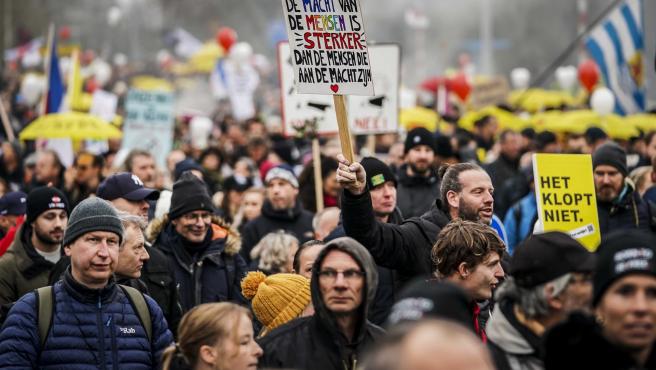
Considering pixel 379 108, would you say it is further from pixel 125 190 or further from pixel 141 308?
pixel 141 308

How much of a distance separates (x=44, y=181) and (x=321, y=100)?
9.10 feet

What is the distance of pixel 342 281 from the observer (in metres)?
5.38

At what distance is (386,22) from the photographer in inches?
2124

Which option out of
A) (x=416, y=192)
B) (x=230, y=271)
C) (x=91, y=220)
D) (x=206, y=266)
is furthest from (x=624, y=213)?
(x=91, y=220)

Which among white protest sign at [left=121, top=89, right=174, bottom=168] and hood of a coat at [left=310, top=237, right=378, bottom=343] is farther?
white protest sign at [left=121, top=89, right=174, bottom=168]

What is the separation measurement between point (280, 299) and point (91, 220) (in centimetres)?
96

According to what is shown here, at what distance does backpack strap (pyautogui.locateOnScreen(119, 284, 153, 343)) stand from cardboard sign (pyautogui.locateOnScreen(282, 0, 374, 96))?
1497 mm

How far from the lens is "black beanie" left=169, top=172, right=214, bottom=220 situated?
8586 millimetres

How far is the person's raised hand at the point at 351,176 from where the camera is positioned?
6238mm

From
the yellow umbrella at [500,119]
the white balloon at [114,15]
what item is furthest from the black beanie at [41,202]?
the white balloon at [114,15]

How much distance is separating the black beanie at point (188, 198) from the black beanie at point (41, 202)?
72 cm

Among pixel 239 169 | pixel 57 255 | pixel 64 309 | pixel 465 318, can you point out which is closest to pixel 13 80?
pixel 239 169

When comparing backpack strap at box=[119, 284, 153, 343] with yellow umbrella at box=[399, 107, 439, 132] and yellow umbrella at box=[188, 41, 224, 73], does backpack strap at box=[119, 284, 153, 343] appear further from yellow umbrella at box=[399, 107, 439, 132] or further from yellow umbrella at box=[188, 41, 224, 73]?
yellow umbrella at box=[188, 41, 224, 73]

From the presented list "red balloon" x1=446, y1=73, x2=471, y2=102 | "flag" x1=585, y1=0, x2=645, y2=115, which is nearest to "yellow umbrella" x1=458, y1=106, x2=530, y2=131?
"flag" x1=585, y1=0, x2=645, y2=115
